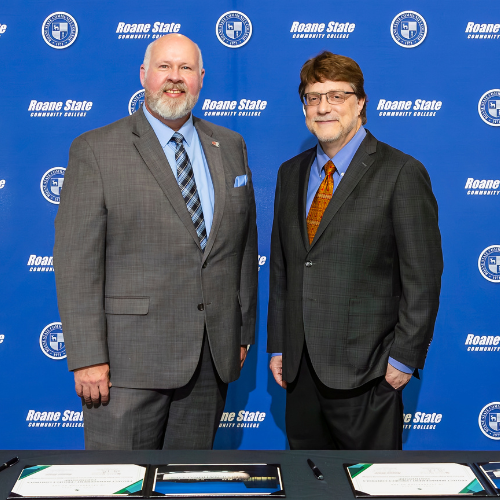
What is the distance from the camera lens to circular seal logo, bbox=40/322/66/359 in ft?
9.49

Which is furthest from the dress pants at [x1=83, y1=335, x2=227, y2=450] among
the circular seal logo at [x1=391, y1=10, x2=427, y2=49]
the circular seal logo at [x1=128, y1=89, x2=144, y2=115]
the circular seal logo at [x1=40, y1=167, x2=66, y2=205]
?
the circular seal logo at [x1=391, y1=10, x2=427, y2=49]

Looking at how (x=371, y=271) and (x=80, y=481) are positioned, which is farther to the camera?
(x=371, y=271)

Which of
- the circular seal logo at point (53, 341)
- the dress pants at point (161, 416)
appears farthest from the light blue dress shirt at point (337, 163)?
the circular seal logo at point (53, 341)

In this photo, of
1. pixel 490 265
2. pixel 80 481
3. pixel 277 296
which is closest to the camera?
pixel 80 481

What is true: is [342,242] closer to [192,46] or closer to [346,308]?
[346,308]

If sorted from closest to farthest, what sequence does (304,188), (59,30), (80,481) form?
(80,481) < (304,188) < (59,30)

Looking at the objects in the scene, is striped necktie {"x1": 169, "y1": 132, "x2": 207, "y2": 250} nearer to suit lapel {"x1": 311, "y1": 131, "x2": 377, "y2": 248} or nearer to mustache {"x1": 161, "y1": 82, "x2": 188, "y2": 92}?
mustache {"x1": 161, "y1": 82, "x2": 188, "y2": 92}

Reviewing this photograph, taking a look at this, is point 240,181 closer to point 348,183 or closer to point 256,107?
point 348,183

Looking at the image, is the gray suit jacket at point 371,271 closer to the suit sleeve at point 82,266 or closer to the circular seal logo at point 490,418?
the suit sleeve at point 82,266

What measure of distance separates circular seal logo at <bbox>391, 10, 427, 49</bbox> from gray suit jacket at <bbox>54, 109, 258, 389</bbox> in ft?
4.70

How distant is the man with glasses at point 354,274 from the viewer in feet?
6.45

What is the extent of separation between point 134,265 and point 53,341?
1.23 metres

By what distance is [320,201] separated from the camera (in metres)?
2.06

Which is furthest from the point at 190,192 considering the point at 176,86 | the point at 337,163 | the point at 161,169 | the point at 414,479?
the point at 414,479
